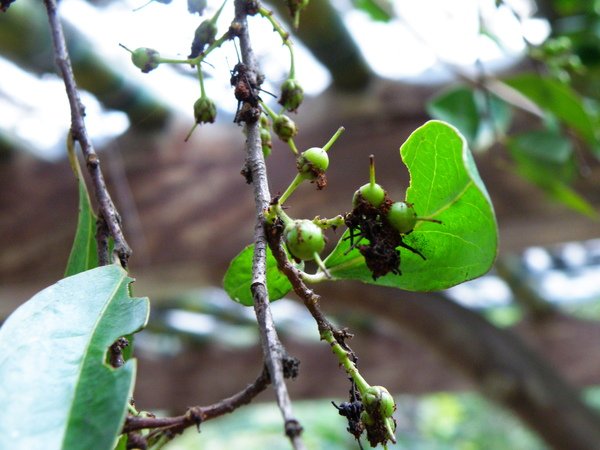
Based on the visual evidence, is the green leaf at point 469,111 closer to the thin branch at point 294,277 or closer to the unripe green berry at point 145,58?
the unripe green berry at point 145,58

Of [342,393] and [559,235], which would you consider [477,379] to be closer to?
[559,235]

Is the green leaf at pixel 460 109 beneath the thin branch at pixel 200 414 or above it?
above

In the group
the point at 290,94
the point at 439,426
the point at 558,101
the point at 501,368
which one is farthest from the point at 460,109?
the point at 439,426

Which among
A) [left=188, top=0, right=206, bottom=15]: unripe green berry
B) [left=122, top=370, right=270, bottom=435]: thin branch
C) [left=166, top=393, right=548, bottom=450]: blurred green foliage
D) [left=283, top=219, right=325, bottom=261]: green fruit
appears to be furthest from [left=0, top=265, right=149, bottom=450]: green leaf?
[left=166, top=393, right=548, bottom=450]: blurred green foliage

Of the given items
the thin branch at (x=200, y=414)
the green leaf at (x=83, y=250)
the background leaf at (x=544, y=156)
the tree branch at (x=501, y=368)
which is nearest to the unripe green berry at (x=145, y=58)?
the green leaf at (x=83, y=250)

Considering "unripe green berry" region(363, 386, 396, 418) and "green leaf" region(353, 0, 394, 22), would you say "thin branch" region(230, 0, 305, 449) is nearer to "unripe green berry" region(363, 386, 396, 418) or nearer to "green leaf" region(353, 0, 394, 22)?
"unripe green berry" region(363, 386, 396, 418)

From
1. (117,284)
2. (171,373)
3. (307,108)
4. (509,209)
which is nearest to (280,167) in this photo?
(307,108)
